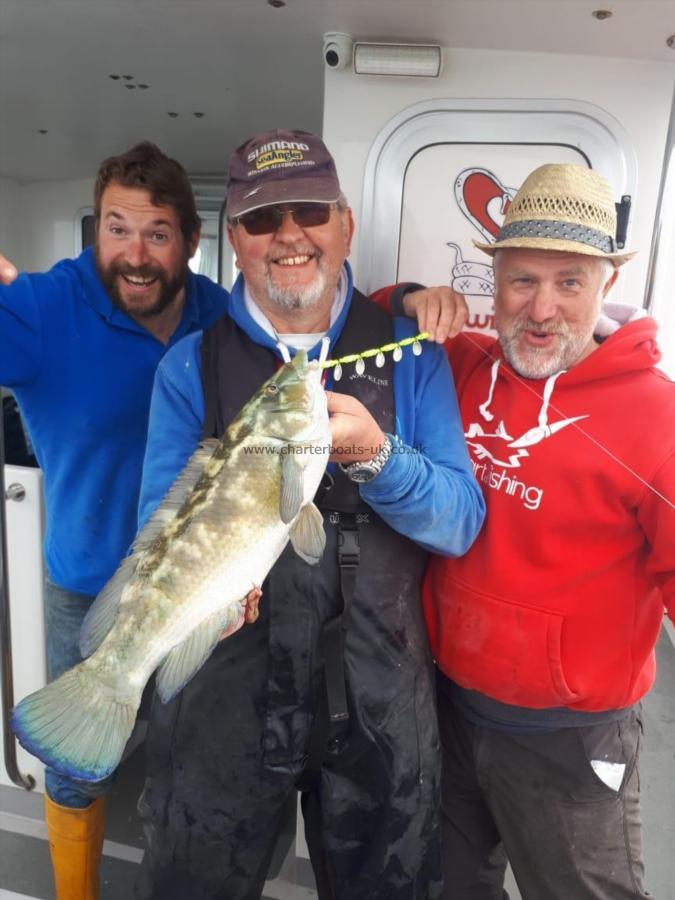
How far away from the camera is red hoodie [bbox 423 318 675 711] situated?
2.14 meters

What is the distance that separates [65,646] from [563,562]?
2.43 metres

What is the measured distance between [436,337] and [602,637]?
1237 mm

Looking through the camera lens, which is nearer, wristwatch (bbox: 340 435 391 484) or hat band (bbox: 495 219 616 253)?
wristwatch (bbox: 340 435 391 484)

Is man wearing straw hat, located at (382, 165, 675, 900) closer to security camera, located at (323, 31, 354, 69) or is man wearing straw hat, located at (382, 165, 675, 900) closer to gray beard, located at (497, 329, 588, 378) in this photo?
gray beard, located at (497, 329, 588, 378)

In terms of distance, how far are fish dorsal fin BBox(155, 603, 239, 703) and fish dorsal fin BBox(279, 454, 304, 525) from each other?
1.14 feet

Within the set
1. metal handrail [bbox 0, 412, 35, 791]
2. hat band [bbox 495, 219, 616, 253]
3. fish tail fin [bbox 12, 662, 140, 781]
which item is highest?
hat band [bbox 495, 219, 616, 253]

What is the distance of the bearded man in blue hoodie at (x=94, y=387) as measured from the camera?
2.92m

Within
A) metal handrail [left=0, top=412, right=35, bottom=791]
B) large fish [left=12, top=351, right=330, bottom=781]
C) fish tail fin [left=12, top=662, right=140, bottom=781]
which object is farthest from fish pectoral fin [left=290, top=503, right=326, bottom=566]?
metal handrail [left=0, top=412, right=35, bottom=791]

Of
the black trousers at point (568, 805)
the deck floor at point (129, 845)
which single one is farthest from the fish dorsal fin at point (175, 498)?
the deck floor at point (129, 845)

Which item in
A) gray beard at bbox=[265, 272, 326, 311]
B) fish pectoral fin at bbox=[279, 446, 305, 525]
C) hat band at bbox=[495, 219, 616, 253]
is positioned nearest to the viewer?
fish pectoral fin at bbox=[279, 446, 305, 525]

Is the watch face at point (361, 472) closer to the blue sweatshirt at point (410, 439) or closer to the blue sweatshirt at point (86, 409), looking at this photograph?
the blue sweatshirt at point (410, 439)

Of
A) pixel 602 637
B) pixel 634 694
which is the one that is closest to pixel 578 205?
pixel 602 637

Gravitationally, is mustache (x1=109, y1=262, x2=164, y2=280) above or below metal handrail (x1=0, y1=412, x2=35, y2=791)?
above

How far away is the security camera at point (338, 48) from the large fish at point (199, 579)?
6.30 feet
